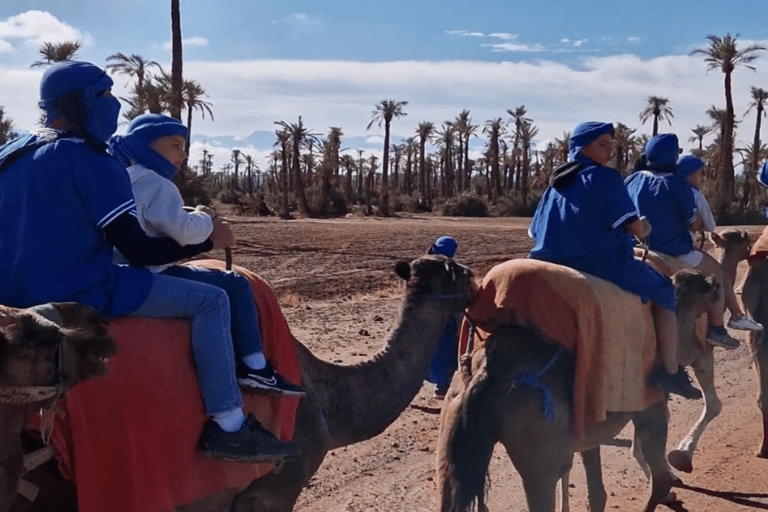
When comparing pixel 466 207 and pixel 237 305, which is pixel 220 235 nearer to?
pixel 237 305

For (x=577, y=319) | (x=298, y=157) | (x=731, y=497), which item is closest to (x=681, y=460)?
(x=731, y=497)

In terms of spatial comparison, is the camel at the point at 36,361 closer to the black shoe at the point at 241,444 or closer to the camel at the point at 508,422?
the black shoe at the point at 241,444

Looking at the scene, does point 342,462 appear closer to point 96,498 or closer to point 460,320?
point 460,320

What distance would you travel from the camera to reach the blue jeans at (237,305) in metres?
4.30

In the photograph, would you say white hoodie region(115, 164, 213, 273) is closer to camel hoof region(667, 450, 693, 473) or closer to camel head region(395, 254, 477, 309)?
camel head region(395, 254, 477, 309)

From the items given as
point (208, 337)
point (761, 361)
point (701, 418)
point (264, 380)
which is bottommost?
point (701, 418)

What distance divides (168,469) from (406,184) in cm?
9247

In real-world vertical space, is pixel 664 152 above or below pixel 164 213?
above

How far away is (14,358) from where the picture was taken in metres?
2.70

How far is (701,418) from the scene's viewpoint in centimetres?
824

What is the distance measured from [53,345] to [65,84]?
1.36 meters

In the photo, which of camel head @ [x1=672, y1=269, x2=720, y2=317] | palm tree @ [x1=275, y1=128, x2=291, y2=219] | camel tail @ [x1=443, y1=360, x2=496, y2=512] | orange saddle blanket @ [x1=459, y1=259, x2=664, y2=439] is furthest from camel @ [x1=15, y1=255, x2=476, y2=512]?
palm tree @ [x1=275, y1=128, x2=291, y2=219]

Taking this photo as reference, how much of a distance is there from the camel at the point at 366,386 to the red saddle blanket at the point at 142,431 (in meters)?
0.33

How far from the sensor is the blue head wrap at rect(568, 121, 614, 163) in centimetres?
605
